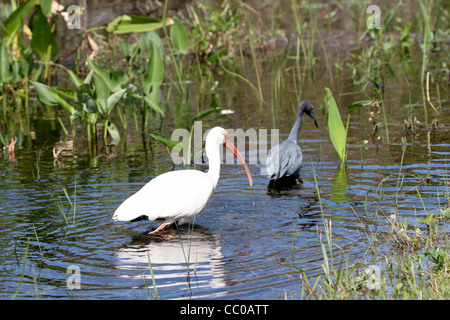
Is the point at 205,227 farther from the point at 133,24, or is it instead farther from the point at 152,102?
the point at 133,24

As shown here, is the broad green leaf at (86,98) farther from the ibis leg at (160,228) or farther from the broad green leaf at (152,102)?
the ibis leg at (160,228)

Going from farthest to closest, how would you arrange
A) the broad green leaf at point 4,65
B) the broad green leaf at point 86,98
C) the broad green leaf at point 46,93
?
1. the broad green leaf at point 4,65
2. the broad green leaf at point 46,93
3. the broad green leaf at point 86,98

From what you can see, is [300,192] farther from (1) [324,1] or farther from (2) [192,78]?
(1) [324,1]

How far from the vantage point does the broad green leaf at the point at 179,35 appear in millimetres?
9859

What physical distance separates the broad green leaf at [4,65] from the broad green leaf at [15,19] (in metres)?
0.37

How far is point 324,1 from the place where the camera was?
17828 mm

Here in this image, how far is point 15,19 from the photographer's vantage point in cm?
898

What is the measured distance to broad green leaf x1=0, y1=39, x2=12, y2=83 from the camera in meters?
8.70

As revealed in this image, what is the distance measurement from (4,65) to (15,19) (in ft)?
2.25

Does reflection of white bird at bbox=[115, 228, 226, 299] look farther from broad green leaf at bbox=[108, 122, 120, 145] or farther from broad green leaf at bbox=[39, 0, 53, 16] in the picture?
broad green leaf at bbox=[39, 0, 53, 16]

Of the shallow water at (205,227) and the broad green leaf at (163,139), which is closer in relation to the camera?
the shallow water at (205,227)

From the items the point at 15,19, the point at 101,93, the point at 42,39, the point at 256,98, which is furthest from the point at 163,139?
the point at 256,98

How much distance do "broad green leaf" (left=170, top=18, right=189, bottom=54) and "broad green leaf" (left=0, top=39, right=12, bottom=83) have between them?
97.5 inches

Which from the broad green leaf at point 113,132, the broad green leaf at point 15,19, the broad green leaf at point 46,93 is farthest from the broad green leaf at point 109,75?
the broad green leaf at point 15,19
